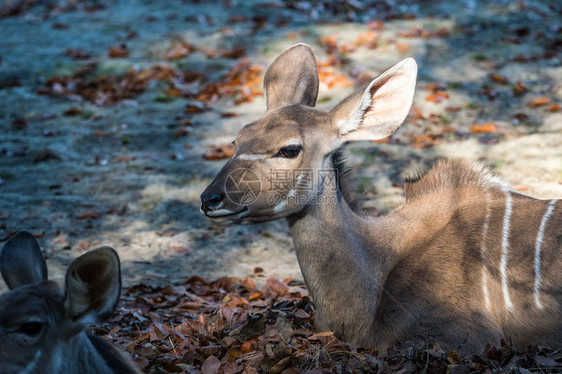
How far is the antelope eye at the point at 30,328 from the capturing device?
3.12 metres

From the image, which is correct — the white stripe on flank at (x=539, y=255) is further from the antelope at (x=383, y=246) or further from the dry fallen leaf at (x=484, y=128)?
the dry fallen leaf at (x=484, y=128)

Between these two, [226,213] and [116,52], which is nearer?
[226,213]

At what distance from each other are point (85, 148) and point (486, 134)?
518 cm

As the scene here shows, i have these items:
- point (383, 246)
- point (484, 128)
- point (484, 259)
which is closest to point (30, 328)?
point (383, 246)

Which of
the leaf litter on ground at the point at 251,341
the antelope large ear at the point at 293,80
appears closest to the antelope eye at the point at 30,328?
the leaf litter on ground at the point at 251,341

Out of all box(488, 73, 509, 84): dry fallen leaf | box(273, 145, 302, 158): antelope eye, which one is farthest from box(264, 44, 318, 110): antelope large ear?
box(488, 73, 509, 84): dry fallen leaf

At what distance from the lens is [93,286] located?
124 inches

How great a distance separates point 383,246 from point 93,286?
2.31 metres

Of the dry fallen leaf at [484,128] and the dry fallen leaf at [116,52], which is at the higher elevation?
the dry fallen leaf at [484,128]

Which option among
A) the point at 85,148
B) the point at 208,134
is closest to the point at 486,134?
the point at 208,134

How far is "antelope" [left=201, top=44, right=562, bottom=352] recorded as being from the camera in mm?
4480

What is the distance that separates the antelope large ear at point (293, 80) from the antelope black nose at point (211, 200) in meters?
1.19

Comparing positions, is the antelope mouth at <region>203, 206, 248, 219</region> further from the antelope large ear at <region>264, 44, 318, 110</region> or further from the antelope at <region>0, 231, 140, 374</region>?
the antelope at <region>0, 231, 140, 374</region>

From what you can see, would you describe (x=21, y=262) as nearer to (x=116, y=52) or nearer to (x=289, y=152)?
(x=289, y=152)
